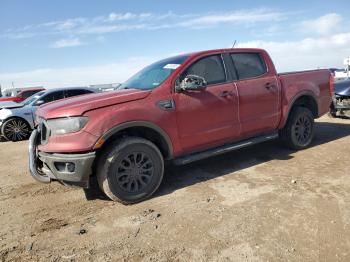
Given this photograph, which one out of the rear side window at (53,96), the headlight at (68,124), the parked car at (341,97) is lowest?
the parked car at (341,97)

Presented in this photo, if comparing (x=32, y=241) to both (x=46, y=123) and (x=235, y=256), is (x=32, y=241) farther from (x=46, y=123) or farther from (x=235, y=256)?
(x=235, y=256)

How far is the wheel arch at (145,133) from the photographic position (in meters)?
3.98

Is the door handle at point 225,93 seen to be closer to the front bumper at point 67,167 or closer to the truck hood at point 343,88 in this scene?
the front bumper at point 67,167

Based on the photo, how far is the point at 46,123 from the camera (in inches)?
160

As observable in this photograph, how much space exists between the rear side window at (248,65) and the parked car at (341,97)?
4.24m

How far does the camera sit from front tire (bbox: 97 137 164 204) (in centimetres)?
400

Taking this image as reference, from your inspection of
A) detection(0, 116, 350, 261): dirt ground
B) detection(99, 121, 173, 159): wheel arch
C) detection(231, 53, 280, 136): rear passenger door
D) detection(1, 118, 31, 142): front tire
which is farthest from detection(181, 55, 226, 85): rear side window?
detection(1, 118, 31, 142): front tire

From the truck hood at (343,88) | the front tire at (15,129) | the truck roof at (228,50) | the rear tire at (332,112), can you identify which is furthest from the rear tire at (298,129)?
the front tire at (15,129)

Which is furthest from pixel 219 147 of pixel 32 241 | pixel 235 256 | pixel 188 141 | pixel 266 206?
pixel 32 241

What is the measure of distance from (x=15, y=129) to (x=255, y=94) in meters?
7.61

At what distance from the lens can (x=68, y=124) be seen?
3.83m

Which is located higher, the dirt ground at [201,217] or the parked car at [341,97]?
the parked car at [341,97]

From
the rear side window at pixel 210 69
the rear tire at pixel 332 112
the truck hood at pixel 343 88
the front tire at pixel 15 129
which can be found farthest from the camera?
the front tire at pixel 15 129

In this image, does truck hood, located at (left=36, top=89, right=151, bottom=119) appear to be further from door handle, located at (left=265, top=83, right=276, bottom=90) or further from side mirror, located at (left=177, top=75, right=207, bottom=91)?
door handle, located at (left=265, top=83, right=276, bottom=90)
